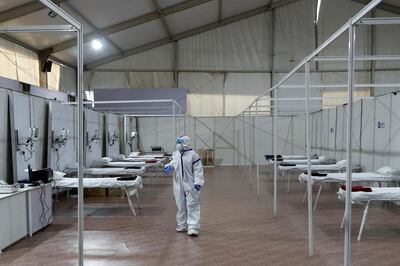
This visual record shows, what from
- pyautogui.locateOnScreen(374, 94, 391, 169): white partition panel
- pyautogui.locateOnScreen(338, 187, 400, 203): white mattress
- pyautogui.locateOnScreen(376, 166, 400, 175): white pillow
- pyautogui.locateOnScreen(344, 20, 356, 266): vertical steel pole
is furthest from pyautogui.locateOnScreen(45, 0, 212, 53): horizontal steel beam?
pyautogui.locateOnScreen(344, 20, 356, 266): vertical steel pole

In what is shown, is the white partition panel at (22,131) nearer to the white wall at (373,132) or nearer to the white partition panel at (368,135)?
the white wall at (373,132)

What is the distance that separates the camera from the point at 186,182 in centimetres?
462

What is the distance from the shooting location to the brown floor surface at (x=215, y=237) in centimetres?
368

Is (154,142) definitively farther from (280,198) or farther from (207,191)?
(280,198)

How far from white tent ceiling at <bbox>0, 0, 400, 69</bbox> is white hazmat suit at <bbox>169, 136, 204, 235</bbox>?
532 cm

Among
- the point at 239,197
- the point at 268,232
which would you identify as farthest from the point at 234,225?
the point at 239,197

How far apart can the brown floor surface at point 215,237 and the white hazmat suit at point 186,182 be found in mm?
240

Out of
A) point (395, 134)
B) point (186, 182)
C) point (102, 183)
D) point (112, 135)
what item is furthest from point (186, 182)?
point (112, 135)

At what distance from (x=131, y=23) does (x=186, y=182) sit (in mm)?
7608

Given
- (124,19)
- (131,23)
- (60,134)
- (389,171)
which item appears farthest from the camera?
(131,23)

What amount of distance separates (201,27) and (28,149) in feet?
32.2

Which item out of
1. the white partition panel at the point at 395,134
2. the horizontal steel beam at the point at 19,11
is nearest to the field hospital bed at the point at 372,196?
the white partition panel at the point at 395,134

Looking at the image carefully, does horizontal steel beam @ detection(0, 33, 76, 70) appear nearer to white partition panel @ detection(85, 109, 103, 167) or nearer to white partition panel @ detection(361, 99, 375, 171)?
white partition panel @ detection(85, 109, 103, 167)

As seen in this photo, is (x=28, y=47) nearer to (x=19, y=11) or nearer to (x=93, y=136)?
(x=19, y=11)
